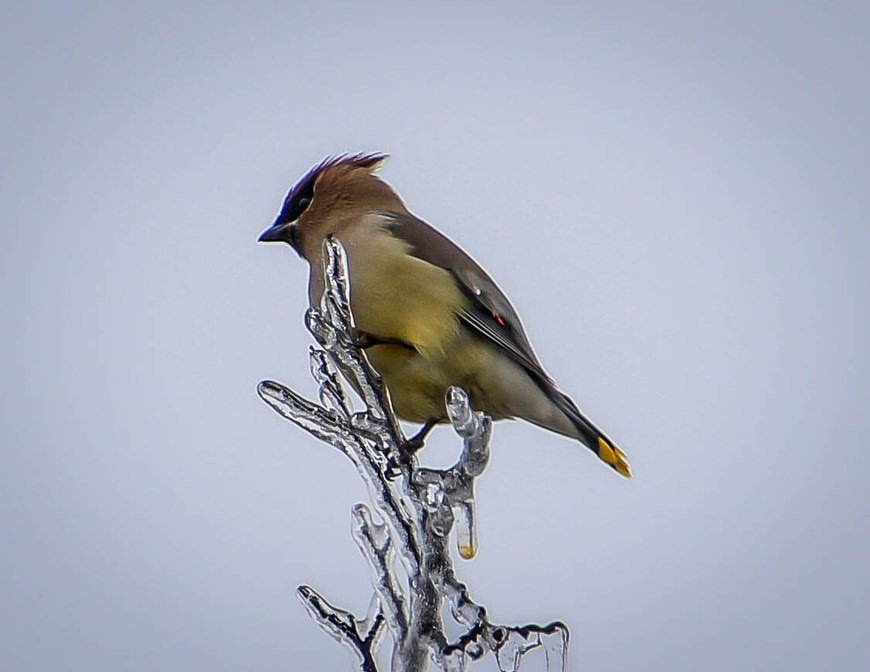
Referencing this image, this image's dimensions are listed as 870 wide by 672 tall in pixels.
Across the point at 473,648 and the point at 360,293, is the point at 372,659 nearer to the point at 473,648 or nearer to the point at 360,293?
the point at 473,648

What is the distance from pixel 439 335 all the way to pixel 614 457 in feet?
1.13

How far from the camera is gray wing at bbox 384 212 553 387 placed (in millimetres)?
2039

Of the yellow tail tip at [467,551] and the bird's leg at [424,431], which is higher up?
the bird's leg at [424,431]

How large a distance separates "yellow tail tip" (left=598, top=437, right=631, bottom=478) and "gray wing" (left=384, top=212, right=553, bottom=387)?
0.13 meters

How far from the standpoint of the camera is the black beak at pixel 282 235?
2309 mm

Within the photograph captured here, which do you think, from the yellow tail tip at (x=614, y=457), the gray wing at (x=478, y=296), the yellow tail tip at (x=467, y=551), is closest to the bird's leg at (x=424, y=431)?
the gray wing at (x=478, y=296)

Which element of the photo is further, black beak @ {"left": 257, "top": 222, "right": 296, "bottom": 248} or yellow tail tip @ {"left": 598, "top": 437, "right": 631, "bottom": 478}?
black beak @ {"left": 257, "top": 222, "right": 296, "bottom": 248}

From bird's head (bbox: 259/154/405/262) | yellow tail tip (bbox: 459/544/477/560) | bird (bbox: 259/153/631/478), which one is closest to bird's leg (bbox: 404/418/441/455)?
bird (bbox: 259/153/631/478)

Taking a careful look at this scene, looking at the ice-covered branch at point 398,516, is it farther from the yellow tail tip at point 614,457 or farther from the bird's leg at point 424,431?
the yellow tail tip at point 614,457

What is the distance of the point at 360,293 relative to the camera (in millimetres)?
Answer: 2021

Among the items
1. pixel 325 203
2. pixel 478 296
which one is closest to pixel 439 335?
pixel 478 296

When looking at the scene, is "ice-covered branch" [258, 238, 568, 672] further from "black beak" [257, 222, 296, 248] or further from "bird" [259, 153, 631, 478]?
"black beak" [257, 222, 296, 248]

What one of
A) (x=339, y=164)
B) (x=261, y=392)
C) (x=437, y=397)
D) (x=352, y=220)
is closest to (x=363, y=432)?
(x=261, y=392)

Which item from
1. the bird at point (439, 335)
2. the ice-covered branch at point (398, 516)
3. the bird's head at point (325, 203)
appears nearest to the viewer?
the ice-covered branch at point (398, 516)
